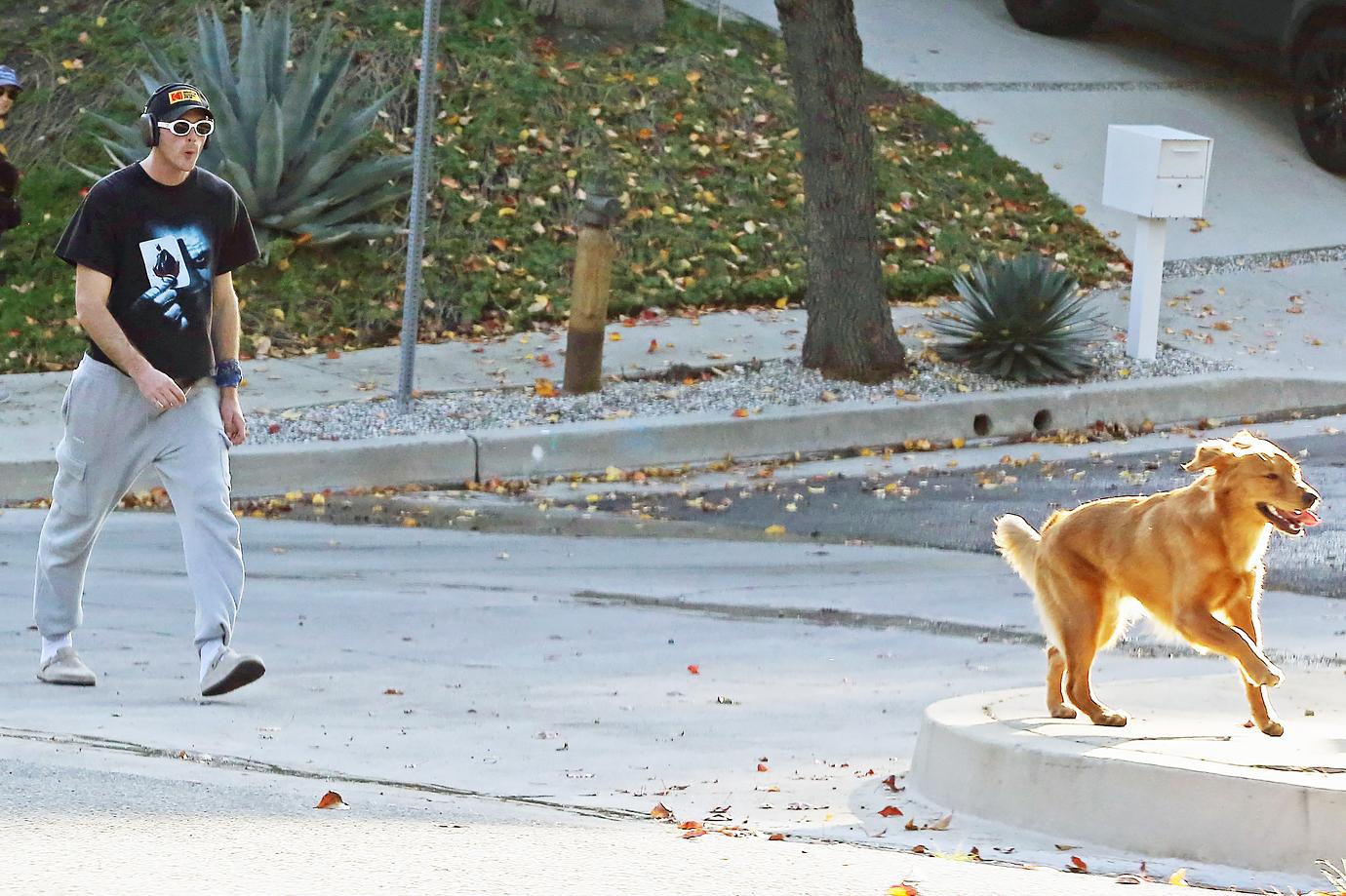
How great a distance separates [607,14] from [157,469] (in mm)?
9852

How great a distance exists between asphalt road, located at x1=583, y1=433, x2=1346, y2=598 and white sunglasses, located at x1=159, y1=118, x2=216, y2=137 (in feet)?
11.5

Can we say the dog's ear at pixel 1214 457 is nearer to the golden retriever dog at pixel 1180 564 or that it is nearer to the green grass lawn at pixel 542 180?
the golden retriever dog at pixel 1180 564

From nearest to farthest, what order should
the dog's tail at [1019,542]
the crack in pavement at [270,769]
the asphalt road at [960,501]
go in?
the crack in pavement at [270,769], the dog's tail at [1019,542], the asphalt road at [960,501]

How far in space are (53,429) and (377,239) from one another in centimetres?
328

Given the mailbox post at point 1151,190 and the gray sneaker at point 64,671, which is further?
the mailbox post at point 1151,190

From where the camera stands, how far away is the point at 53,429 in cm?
959

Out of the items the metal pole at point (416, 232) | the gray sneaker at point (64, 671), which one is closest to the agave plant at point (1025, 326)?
the metal pole at point (416, 232)

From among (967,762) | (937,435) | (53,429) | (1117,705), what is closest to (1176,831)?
(967,762)

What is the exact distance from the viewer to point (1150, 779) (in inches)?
177

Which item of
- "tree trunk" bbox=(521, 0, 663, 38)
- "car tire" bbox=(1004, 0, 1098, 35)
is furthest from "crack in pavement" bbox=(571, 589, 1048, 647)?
"car tire" bbox=(1004, 0, 1098, 35)

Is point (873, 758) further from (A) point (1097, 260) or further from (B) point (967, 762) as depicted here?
(A) point (1097, 260)

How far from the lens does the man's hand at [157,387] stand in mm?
5664

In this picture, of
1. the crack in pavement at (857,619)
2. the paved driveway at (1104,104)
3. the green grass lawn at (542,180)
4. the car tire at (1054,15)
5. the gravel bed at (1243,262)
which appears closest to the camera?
the crack in pavement at (857,619)

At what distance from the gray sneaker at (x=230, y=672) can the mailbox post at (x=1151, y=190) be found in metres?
6.78
